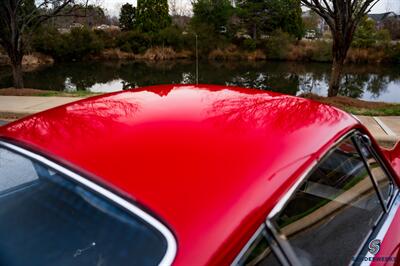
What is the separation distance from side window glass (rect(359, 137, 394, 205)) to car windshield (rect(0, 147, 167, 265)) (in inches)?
52.4

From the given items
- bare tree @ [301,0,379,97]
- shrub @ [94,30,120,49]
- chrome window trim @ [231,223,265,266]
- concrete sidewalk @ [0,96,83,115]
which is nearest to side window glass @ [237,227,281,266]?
chrome window trim @ [231,223,265,266]

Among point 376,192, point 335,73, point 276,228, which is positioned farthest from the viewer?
point 335,73

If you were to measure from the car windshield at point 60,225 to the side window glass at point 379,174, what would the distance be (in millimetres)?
1331

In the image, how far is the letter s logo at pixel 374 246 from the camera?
154cm

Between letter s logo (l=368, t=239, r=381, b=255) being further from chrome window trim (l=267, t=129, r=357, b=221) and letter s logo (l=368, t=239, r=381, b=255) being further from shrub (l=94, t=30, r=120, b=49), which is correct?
shrub (l=94, t=30, r=120, b=49)

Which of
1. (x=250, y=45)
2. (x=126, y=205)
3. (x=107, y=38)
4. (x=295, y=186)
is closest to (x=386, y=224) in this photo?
(x=295, y=186)

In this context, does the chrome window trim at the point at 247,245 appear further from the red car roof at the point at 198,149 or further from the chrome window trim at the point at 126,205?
the chrome window trim at the point at 126,205

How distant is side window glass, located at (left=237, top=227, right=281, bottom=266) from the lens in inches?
40.3

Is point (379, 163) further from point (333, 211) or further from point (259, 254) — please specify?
point (259, 254)

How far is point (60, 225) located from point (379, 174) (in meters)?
1.66

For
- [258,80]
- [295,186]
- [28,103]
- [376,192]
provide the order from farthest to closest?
[258,80], [28,103], [376,192], [295,186]

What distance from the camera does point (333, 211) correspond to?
1729 millimetres

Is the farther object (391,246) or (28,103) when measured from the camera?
(28,103)

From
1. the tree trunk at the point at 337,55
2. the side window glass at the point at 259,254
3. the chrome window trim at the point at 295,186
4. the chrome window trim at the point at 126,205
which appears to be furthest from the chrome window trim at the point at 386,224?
the tree trunk at the point at 337,55
